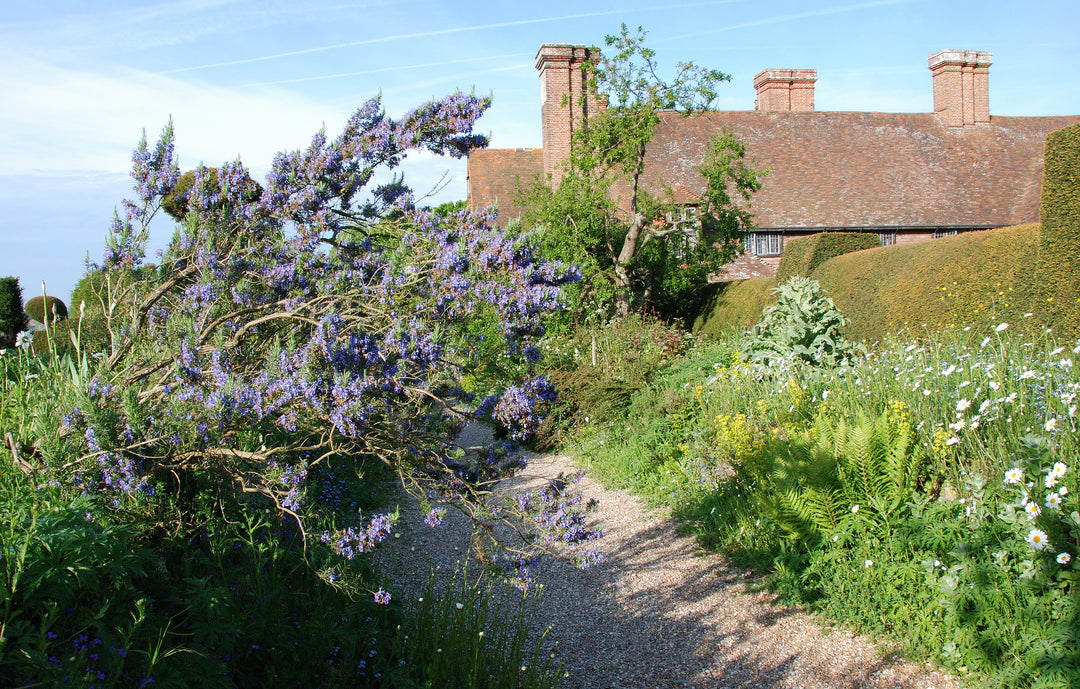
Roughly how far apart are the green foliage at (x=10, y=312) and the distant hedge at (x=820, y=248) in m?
17.0

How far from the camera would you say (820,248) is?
12750 millimetres

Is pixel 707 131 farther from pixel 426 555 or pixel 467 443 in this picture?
pixel 426 555

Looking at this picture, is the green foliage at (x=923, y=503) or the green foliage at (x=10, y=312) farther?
the green foliage at (x=10, y=312)

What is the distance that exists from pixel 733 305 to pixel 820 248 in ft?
7.00

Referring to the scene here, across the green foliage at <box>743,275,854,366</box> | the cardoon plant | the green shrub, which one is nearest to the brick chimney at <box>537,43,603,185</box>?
the green shrub

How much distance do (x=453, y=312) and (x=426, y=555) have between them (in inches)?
125

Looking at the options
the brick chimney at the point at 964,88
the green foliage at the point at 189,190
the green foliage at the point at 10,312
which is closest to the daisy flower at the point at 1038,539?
the green foliage at the point at 189,190

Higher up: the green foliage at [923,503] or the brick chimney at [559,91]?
the brick chimney at [559,91]

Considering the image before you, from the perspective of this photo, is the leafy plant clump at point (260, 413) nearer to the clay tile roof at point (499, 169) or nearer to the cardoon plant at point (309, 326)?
the cardoon plant at point (309, 326)

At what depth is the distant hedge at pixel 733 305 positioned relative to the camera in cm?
1310

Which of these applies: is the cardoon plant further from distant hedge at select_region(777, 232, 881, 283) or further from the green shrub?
→ distant hedge at select_region(777, 232, 881, 283)

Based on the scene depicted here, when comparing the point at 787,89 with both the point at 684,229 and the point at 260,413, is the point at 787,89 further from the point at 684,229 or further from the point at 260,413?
the point at 260,413

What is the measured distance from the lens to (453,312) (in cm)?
281

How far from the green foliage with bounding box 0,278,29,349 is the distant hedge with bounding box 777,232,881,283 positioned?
668 inches
